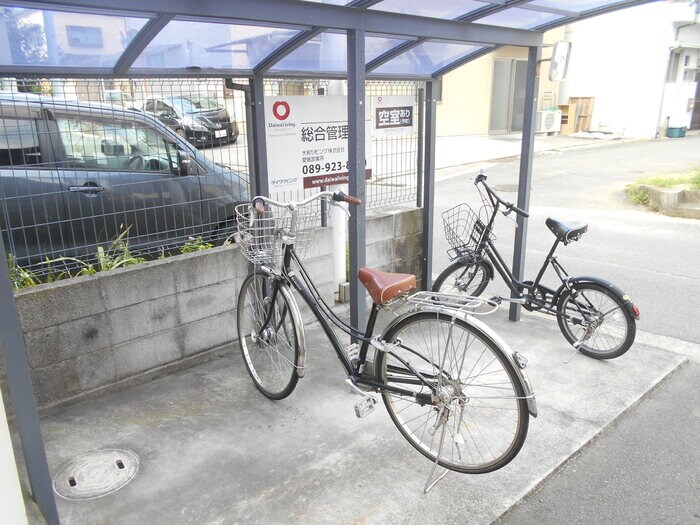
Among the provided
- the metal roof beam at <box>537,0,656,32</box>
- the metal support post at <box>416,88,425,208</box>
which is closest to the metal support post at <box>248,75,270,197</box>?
the metal support post at <box>416,88,425,208</box>

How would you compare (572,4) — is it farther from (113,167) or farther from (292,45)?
(113,167)

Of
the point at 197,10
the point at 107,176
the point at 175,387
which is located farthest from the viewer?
the point at 107,176

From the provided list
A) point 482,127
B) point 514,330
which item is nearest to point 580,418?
point 514,330

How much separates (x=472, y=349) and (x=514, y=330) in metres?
0.58

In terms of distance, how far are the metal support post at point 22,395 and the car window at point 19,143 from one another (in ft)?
6.11

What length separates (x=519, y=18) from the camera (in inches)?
158

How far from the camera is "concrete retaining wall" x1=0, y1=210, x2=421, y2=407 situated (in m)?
3.21

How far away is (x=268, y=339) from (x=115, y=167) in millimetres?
1651

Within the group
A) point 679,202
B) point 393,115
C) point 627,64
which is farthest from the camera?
point 627,64

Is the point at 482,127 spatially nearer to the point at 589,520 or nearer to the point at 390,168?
the point at 390,168

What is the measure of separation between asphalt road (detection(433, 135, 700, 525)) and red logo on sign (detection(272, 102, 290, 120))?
8.82ft

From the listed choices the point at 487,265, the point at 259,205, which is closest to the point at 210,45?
the point at 259,205

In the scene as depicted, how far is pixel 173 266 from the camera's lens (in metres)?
3.65

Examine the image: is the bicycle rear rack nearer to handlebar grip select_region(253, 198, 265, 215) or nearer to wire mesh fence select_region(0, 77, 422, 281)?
handlebar grip select_region(253, 198, 265, 215)
